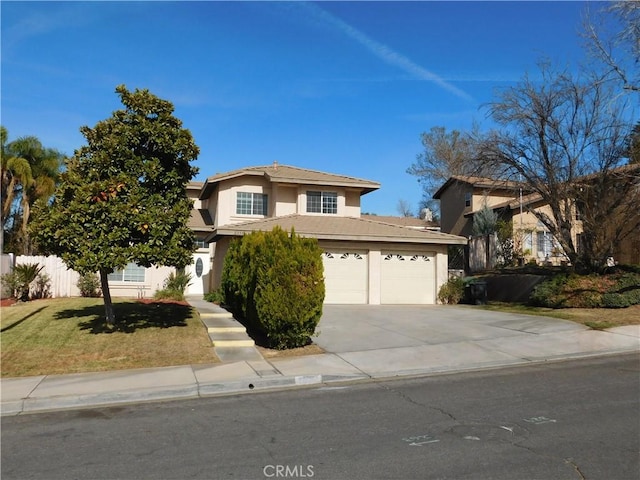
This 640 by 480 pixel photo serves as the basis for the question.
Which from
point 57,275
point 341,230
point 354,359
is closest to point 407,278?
point 341,230

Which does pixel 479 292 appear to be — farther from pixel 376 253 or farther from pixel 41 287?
pixel 41 287

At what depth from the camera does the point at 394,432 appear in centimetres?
598

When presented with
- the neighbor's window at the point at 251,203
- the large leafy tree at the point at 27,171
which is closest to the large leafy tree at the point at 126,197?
the neighbor's window at the point at 251,203

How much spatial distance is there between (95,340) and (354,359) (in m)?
5.73

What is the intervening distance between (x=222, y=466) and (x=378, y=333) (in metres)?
8.59

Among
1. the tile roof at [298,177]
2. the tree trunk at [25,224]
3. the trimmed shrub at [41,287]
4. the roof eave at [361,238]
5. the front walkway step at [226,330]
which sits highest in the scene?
the tile roof at [298,177]

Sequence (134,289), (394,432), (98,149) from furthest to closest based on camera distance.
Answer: (134,289), (98,149), (394,432)

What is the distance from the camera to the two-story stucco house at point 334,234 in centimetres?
2091

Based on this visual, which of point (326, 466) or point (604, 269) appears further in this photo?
point (604, 269)

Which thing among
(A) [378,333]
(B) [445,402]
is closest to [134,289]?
(A) [378,333]

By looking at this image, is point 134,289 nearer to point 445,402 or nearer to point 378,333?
point 378,333

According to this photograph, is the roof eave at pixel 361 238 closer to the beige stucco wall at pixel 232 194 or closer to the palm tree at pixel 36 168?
the beige stucco wall at pixel 232 194

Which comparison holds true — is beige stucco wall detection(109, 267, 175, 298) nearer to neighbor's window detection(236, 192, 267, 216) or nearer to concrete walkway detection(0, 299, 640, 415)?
neighbor's window detection(236, 192, 267, 216)

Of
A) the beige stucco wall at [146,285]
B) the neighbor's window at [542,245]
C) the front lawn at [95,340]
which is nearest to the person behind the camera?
the front lawn at [95,340]
